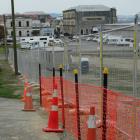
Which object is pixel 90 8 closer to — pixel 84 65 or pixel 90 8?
pixel 90 8

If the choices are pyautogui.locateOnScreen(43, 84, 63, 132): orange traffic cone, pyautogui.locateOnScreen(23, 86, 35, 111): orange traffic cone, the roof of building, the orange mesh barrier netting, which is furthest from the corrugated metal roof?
the orange mesh barrier netting

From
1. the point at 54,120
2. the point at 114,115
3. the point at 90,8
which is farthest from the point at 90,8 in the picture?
the point at 114,115

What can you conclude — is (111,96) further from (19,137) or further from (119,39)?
(19,137)

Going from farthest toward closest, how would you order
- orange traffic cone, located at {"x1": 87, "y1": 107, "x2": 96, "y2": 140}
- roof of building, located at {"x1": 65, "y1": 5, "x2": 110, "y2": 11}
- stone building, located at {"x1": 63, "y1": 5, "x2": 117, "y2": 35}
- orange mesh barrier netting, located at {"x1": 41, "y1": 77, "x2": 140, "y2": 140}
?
roof of building, located at {"x1": 65, "y1": 5, "x2": 110, "y2": 11} → stone building, located at {"x1": 63, "y1": 5, "x2": 117, "y2": 35} → orange traffic cone, located at {"x1": 87, "y1": 107, "x2": 96, "y2": 140} → orange mesh barrier netting, located at {"x1": 41, "y1": 77, "x2": 140, "y2": 140}

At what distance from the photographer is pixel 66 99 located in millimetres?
11922

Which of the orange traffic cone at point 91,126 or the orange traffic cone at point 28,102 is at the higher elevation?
the orange traffic cone at point 91,126

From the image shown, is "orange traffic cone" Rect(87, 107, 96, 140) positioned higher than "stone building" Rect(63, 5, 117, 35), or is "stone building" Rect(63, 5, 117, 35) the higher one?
"stone building" Rect(63, 5, 117, 35)

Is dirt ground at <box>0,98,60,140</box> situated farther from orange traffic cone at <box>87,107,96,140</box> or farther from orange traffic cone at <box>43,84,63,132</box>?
orange traffic cone at <box>87,107,96,140</box>

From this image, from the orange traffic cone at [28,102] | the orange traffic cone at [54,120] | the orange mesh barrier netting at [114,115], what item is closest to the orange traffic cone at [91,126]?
the orange mesh barrier netting at [114,115]

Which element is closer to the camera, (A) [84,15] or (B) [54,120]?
(B) [54,120]

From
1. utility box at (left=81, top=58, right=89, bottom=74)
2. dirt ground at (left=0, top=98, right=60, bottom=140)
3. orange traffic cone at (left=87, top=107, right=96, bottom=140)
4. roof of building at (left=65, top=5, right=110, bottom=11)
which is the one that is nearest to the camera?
orange traffic cone at (left=87, top=107, right=96, bottom=140)

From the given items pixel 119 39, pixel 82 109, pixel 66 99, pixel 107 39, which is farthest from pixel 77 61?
pixel 119 39

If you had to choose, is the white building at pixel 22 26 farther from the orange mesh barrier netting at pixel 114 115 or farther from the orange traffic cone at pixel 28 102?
the orange mesh barrier netting at pixel 114 115

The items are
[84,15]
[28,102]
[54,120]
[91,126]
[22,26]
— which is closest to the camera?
[91,126]
